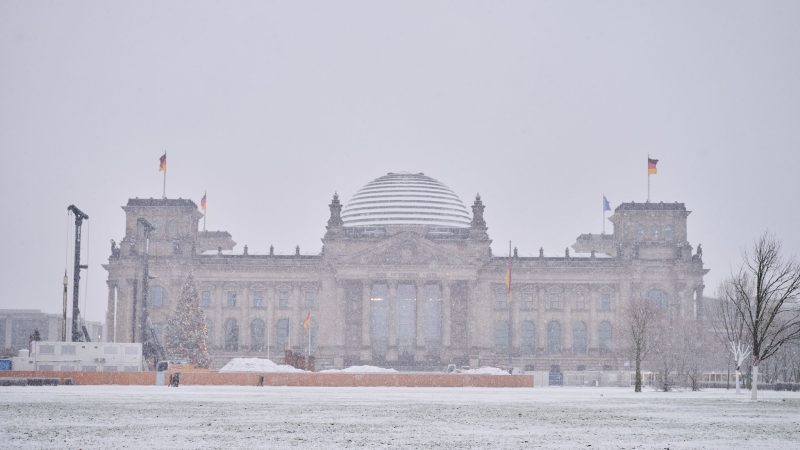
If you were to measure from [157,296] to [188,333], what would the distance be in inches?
1238

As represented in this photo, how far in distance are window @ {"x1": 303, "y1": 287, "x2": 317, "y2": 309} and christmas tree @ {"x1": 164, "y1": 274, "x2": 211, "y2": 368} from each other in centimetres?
2934

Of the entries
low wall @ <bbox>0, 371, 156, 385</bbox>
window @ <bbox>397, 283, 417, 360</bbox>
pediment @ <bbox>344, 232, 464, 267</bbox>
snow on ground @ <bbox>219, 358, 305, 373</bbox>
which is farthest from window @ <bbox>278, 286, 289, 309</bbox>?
low wall @ <bbox>0, 371, 156, 385</bbox>

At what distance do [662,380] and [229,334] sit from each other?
63.2 metres

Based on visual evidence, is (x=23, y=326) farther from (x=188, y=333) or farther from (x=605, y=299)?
(x=605, y=299)

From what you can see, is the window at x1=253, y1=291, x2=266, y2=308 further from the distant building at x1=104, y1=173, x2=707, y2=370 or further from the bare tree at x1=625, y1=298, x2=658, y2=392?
the bare tree at x1=625, y1=298, x2=658, y2=392

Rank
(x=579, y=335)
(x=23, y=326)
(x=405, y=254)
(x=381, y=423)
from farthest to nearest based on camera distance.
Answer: (x=23, y=326) → (x=579, y=335) → (x=405, y=254) → (x=381, y=423)

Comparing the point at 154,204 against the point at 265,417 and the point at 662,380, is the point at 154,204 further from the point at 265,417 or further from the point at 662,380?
the point at 265,417

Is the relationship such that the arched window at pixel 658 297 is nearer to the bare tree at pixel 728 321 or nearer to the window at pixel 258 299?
the bare tree at pixel 728 321

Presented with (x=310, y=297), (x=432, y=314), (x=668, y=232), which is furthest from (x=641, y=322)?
(x=310, y=297)

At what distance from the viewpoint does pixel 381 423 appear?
33906 mm

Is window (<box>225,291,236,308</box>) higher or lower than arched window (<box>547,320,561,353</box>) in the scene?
higher

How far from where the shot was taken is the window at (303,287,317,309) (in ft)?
419

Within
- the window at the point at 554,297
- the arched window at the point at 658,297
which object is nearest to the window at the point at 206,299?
the window at the point at 554,297

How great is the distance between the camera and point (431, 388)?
73.6 meters
